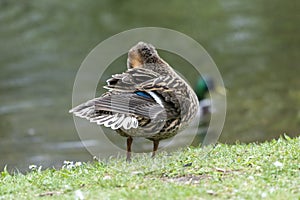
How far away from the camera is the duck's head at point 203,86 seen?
1925cm

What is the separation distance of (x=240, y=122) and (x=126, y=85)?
1003cm

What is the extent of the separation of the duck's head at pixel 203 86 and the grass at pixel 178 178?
36.8 feet

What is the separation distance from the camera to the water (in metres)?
16.5

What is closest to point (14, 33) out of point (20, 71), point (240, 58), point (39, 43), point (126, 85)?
point (39, 43)

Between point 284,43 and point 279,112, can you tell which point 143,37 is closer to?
point 284,43

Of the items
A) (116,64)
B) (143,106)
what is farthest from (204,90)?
(143,106)

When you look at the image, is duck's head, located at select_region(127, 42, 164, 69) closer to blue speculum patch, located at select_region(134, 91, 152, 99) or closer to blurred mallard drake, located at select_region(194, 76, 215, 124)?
blue speculum patch, located at select_region(134, 91, 152, 99)

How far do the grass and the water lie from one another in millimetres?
6506

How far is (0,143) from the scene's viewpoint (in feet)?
53.7

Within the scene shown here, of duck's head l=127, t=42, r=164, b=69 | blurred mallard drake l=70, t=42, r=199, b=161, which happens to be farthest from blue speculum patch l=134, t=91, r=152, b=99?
duck's head l=127, t=42, r=164, b=69

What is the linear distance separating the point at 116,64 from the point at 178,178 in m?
14.2

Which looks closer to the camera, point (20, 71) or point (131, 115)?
point (131, 115)

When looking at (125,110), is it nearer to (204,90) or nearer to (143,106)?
(143,106)

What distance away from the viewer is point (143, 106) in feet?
23.4
